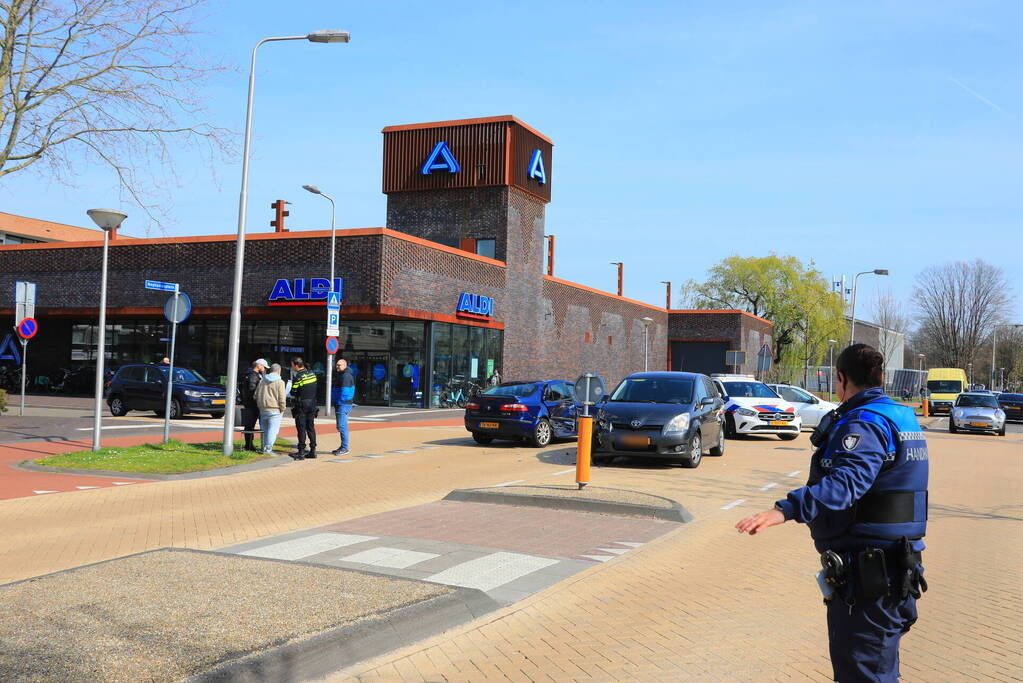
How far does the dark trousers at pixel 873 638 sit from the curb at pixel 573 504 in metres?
6.32

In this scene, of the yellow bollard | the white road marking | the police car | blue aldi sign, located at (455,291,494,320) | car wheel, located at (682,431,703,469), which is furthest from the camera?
blue aldi sign, located at (455,291,494,320)

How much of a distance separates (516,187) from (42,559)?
3207 centimetres

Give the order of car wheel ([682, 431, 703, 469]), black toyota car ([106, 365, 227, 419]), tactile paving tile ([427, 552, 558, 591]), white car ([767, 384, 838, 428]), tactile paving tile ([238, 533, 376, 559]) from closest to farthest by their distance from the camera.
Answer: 1. tactile paving tile ([427, 552, 558, 591])
2. tactile paving tile ([238, 533, 376, 559])
3. car wheel ([682, 431, 703, 469])
4. black toyota car ([106, 365, 227, 419])
5. white car ([767, 384, 838, 428])

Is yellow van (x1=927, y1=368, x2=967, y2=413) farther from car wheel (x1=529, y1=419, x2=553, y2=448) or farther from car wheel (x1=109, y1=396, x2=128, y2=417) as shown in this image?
car wheel (x1=109, y1=396, x2=128, y2=417)

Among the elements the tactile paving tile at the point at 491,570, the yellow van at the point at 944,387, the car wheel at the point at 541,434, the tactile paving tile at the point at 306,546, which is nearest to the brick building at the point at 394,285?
the car wheel at the point at 541,434

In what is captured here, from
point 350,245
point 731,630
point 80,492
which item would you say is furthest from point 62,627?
point 350,245

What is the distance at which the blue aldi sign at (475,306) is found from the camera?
3394 cm

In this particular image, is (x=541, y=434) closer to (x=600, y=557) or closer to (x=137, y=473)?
(x=137, y=473)

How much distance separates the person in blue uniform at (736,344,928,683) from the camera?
11.0 feet

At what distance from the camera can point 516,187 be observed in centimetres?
3806

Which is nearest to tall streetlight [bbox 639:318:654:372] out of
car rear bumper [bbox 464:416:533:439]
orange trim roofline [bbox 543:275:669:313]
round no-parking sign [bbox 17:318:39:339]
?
orange trim roofline [bbox 543:275:669:313]

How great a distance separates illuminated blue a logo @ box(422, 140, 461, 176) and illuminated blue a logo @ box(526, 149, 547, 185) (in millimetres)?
3254

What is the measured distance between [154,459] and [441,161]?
1047 inches

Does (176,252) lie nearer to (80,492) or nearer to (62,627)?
(80,492)
